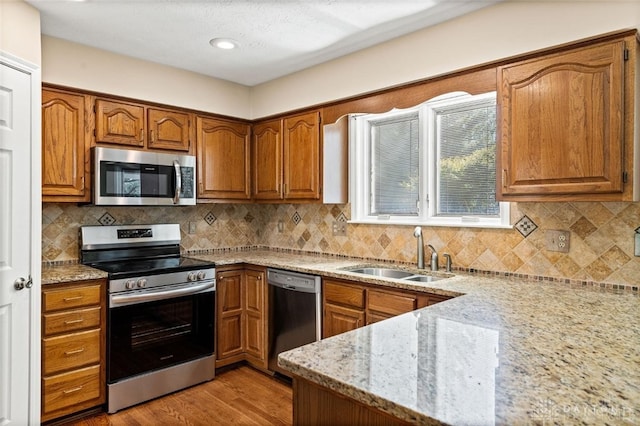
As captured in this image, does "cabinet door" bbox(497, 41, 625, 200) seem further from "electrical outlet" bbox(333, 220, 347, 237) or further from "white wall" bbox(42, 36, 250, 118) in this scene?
"white wall" bbox(42, 36, 250, 118)

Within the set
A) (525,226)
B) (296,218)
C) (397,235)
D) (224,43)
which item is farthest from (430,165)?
(224,43)

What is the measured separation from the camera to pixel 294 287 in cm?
307

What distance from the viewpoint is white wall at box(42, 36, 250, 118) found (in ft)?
9.36

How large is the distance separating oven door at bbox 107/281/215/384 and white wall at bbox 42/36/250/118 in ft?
5.08

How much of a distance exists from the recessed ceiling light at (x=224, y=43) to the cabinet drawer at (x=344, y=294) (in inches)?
72.1

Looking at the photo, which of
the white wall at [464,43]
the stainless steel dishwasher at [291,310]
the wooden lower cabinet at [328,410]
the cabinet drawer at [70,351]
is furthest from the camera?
the stainless steel dishwasher at [291,310]

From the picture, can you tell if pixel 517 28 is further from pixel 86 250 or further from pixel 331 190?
pixel 86 250

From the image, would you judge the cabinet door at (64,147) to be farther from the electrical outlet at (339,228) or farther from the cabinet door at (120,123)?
the electrical outlet at (339,228)

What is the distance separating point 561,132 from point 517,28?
66 cm

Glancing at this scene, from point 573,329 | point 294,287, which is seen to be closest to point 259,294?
point 294,287

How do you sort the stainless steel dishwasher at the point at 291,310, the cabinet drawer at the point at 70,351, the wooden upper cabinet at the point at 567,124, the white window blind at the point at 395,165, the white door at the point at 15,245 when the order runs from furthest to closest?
the white window blind at the point at 395,165 < the stainless steel dishwasher at the point at 291,310 < the cabinet drawer at the point at 70,351 < the white door at the point at 15,245 < the wooden upper cabinet at the point at 567,124

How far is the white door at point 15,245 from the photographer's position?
2.22 metres

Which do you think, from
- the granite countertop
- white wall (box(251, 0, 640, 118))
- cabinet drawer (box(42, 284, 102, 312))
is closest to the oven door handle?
cabinet drawer (box(42, 284, 102, 312))

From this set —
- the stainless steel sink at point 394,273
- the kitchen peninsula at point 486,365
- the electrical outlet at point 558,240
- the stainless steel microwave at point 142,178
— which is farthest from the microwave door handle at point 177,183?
the electrical outlet at point 558,240
